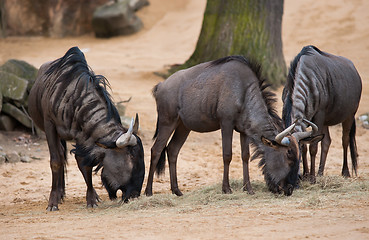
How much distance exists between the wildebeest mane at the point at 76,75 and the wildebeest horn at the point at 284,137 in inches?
83.6

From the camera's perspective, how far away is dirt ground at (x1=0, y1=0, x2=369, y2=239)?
5.79m

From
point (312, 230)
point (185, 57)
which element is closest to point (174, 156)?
point (312, 230)

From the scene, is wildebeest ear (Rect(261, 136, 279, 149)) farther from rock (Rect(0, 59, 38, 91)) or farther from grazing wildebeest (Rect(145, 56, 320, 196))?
rock (Rect(0, 59, 38, 91))

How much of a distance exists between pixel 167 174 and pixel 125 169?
303 centimetres

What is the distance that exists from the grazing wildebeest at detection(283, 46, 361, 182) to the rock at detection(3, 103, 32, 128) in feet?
17.7

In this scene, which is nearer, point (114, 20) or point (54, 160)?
point (54, 160)

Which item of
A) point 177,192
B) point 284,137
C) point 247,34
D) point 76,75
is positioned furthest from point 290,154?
point 247,34

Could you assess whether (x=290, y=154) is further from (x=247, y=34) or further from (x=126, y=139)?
(x=247, y=34)

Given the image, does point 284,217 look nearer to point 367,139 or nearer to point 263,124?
point 263,124

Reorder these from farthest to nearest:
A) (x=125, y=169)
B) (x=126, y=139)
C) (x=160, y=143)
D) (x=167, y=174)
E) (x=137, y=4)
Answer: (x=137, y=4) < (x=167, y=174) < (x=160, y=143) < (x=125, y=169) < (x=126, y=139)

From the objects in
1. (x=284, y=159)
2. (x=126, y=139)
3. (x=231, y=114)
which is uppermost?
(x=231, y=114)

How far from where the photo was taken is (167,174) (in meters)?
10.6

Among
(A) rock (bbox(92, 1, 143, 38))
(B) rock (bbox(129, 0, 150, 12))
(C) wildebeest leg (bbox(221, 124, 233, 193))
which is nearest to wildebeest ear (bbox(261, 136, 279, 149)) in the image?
(C) wildebeest leg (bbox(221, 124, 233, 193))

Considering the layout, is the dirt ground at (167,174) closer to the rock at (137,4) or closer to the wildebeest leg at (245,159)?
the wildebeest leg at (245,159)
